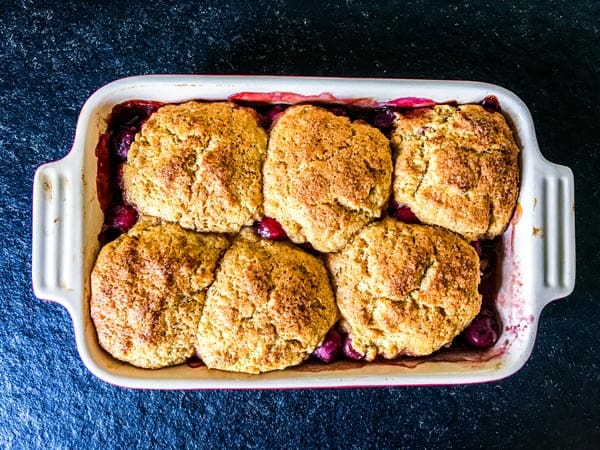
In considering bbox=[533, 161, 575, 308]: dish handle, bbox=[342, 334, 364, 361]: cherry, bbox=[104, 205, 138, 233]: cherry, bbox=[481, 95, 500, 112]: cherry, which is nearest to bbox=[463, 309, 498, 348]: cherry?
bbox=[533, 161, 575, 308]: dish handle

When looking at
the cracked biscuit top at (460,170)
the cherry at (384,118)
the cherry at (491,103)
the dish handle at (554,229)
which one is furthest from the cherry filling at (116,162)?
the dish handle at (554,229)

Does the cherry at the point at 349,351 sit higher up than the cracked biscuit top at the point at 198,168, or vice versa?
the cracked biscuit top at the point at 198,168

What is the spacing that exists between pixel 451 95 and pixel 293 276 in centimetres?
69

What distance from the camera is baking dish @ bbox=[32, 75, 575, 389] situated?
161 centimetres

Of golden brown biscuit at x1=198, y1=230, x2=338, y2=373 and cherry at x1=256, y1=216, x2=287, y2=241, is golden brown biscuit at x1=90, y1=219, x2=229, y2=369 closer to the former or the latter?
golden brown biscuit at x1=198, y1=230, x2=338, y2=373

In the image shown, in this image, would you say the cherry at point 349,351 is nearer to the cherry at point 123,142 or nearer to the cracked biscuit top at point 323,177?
the cracked biscuit top at point 323,177

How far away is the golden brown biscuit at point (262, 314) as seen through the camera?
1624 millimetres

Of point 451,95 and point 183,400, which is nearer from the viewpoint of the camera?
point 451,95

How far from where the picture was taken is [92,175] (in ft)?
5.48

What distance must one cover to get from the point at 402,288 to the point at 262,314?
1.27 feet

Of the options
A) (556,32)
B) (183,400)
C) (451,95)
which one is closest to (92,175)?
(183,400)

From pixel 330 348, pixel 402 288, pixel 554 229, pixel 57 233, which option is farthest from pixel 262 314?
pixel 554 229

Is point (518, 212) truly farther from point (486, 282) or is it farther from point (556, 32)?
point (556, 32)

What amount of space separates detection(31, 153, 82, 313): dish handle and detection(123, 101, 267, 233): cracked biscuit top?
0.16 m
